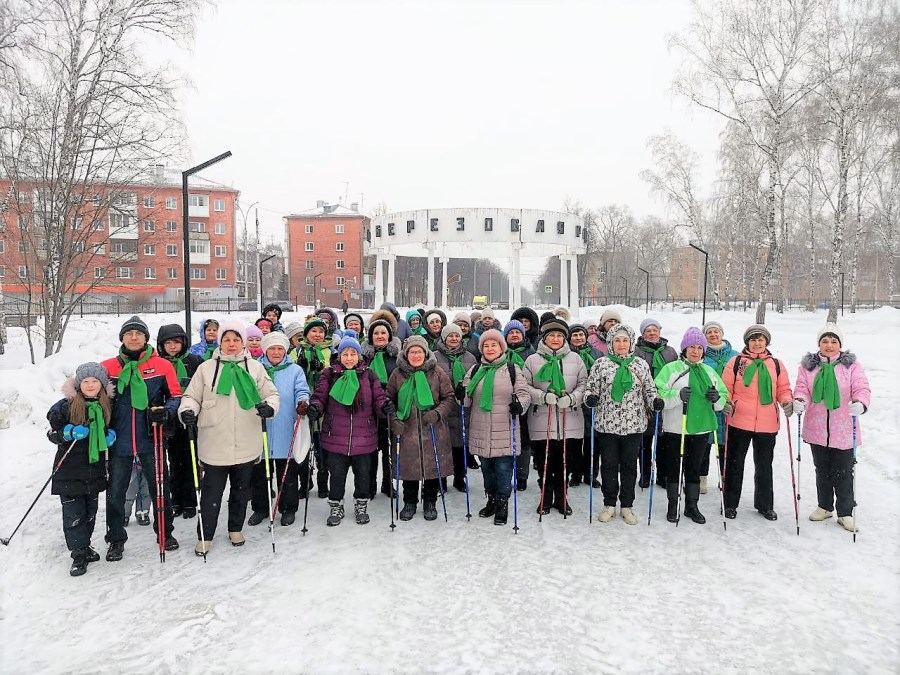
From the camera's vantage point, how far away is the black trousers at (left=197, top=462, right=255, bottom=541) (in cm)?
457

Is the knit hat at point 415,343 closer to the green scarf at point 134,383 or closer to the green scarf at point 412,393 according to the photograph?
the green scarf at point 412,393

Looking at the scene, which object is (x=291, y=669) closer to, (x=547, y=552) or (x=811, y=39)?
(x=547, y=552)

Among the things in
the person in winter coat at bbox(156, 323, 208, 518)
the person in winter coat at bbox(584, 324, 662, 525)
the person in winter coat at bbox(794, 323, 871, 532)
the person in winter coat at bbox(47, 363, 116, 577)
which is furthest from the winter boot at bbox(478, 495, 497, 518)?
the person in winter coat at bbox(47, 363, 116, 577)

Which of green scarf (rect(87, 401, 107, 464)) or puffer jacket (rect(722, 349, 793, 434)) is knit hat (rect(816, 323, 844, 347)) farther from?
green scarf (rect(87, 401, 107, 464))

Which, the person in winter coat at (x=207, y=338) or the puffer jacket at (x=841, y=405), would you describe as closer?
the puffer jacket at (x=841, y=405)

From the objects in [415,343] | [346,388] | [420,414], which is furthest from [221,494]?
[415,343]

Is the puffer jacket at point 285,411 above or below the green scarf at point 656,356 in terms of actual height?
below

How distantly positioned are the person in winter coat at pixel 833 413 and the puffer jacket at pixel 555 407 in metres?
1.94

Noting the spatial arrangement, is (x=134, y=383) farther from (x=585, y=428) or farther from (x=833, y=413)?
(x=833, y=413)

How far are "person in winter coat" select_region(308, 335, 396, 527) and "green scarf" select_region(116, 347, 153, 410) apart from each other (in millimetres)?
1389

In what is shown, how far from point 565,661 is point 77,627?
9.96 ft

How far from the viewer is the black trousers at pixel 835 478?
5031 mm

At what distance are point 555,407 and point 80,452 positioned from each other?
13.4 ft

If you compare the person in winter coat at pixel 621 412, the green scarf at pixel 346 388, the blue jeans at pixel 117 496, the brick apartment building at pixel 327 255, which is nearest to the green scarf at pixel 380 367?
the green scarf at pixel 346 388
